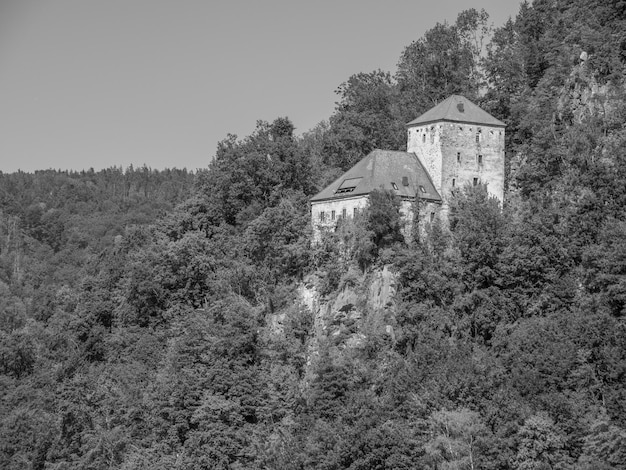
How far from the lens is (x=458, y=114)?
6378 centimetres

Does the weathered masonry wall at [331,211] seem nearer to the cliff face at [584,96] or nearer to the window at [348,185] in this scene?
the window at [348,185]

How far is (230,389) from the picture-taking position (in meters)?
58.9

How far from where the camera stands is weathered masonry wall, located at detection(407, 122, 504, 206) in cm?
6228

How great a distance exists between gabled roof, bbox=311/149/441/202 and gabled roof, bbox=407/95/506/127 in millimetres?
2420

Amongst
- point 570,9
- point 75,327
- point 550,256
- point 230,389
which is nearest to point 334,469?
point 230,389

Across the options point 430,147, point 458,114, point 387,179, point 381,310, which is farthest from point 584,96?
point 381,310

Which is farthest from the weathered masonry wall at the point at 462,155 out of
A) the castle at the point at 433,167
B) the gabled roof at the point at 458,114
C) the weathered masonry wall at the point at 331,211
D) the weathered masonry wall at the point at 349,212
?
the weathered masonry wall at the point at 331,211

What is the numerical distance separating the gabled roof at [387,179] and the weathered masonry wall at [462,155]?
0.76 metres

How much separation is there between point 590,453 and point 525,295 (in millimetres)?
10415

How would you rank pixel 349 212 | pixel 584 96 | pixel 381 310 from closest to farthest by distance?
pixel 381 310 → pixel 349 212 → pixel 584 96

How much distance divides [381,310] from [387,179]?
25.8 ft

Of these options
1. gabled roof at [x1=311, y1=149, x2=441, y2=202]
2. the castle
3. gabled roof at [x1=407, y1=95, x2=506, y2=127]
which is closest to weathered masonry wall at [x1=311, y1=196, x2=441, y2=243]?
the castle

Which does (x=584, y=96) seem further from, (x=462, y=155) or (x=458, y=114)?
(x=462, y=155)

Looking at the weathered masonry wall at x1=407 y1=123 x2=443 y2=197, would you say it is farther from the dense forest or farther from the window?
the window
